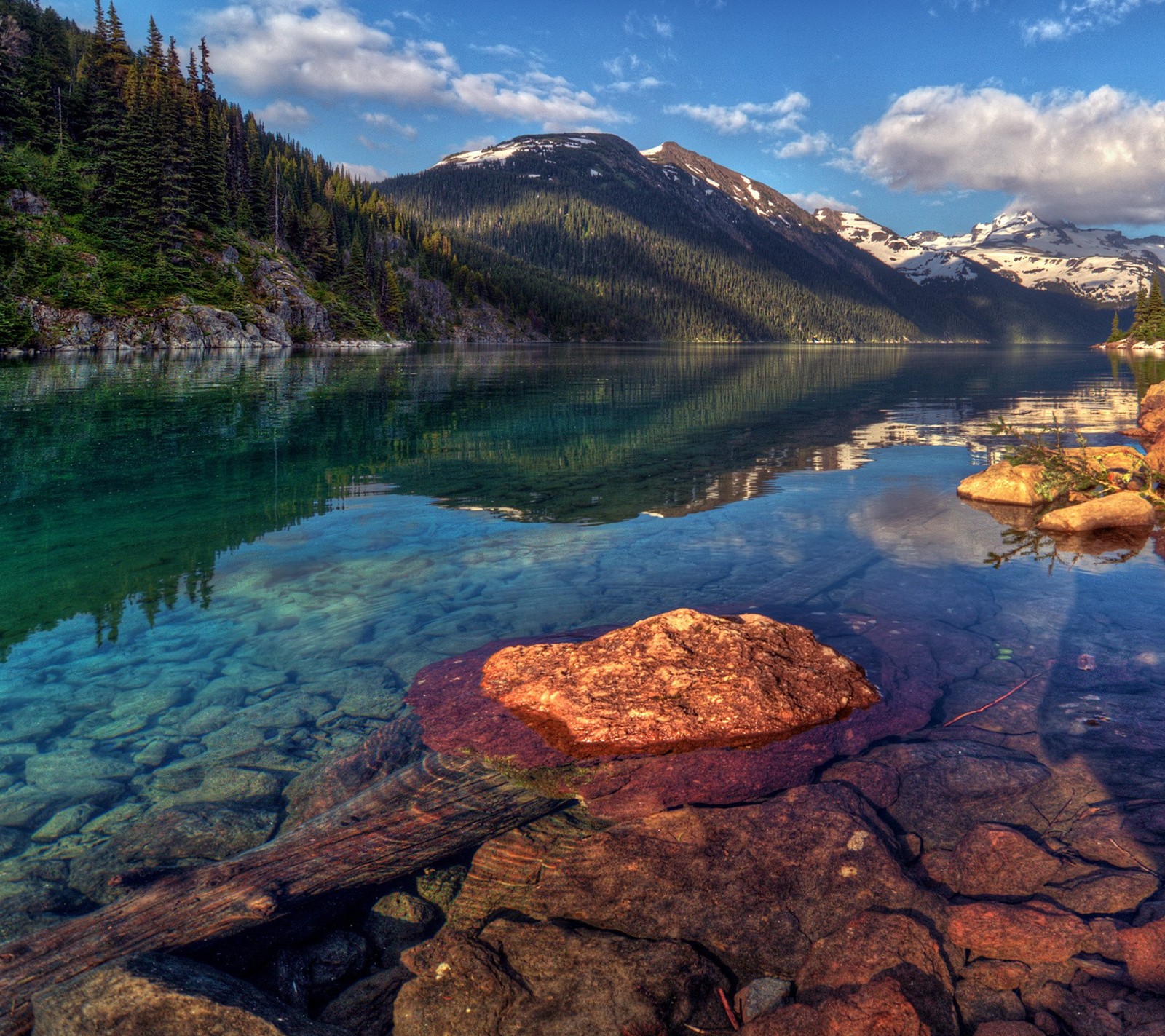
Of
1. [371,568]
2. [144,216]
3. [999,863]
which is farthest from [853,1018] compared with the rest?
[144,216]

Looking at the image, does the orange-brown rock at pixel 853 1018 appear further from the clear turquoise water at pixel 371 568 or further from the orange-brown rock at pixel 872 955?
the clear turquoise water at pixel 371 568

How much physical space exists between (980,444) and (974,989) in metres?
25.0

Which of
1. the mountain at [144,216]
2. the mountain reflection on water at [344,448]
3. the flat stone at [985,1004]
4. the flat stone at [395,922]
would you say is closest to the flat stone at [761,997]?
the flat stone at [985,1004]

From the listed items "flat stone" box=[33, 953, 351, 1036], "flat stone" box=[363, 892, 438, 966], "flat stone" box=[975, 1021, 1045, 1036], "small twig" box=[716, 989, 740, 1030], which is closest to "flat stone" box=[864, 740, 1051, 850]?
"flat stone" box=[975, 1021, 1045, 1036]

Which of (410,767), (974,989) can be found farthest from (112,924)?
(974,989)

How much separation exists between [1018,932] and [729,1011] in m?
1.77

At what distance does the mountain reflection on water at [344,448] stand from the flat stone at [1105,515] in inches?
243

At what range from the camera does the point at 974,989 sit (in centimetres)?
364

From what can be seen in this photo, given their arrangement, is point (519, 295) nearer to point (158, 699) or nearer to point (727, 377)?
point (727, 377)

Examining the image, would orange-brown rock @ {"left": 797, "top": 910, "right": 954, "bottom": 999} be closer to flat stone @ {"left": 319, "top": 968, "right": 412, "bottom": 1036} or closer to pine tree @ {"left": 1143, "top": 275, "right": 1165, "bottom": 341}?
flat stone @ {"left": 319, "top": 968, "right": 412, "bottom": 1036}

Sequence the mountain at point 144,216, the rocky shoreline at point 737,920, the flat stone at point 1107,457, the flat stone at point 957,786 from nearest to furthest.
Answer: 1. the rocky shoreline at point 737,920
2. the flat stone at point 957,786
3. the flat stone at point 1107,457
4. the mountain at point 144,216

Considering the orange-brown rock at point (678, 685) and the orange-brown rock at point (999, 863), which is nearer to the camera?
the orange-brown rock at point (999, 863)

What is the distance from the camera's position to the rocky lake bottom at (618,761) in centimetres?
372

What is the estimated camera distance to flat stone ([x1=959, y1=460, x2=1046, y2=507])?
15.3m
